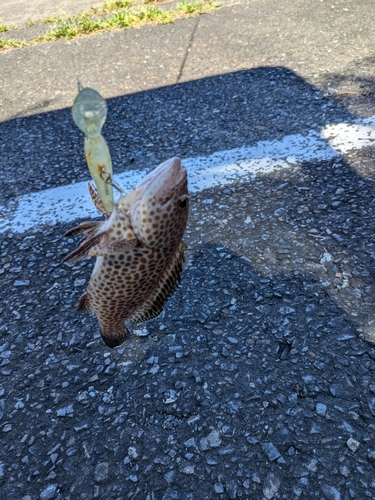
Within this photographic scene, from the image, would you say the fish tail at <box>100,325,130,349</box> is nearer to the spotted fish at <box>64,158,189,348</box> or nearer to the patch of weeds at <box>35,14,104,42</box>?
the spotted fish at <box>64,158,189,348</box>

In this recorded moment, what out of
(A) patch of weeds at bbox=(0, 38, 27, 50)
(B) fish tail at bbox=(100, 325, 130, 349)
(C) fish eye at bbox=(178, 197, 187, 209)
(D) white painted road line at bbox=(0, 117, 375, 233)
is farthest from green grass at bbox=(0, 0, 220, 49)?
(C) fish eye at bbox=(178, 197, 187, 209)

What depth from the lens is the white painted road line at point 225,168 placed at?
3664 mm

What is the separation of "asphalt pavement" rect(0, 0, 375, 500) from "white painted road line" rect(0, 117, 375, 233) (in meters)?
0.05

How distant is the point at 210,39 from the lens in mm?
6215

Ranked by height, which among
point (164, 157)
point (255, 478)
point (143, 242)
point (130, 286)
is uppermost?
point (143, 242)

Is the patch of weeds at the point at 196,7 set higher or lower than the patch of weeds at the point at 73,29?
lower

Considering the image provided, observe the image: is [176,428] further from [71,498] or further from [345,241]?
[345,241]

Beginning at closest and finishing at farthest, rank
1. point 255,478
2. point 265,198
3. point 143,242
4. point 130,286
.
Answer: point 143,242, point 130,286, point 255,478, point 265,198

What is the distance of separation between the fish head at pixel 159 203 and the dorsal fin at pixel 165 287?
21 centimetres

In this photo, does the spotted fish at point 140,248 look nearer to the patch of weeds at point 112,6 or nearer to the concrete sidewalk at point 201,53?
the concrete sidewalk at point 201,53

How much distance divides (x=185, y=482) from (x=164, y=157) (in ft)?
9.09

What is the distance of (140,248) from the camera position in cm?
152

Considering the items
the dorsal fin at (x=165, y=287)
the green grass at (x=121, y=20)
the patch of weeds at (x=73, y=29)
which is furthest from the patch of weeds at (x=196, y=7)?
the dorsal fin at (x=165, y=287)

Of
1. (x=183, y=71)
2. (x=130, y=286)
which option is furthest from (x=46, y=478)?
(x=183, y=71)
